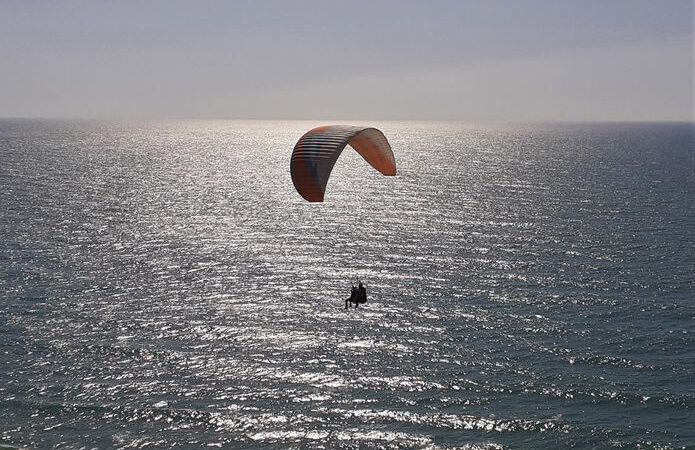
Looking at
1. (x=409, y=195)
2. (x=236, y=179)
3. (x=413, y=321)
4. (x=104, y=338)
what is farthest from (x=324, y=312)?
(x=236, y=179)

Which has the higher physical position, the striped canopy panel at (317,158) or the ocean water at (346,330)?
the striped canopy panel at (317,158)

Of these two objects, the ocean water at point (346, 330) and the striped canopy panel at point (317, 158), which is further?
the ocean water at point (346, 330)

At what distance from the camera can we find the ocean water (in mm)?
45594

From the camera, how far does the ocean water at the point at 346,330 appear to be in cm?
4559

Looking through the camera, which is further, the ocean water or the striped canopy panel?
the ocean water

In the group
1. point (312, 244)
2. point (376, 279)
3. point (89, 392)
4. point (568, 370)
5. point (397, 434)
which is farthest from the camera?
point (312, 244)

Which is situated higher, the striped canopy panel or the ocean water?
the striped canopy panel

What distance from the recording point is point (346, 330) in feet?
198

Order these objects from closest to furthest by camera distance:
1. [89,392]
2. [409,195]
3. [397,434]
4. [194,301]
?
1. [397,434]
2. [89,392]
3. [194,301]
4. [409,195]

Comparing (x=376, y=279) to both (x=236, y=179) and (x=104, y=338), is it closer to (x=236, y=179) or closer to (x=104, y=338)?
(x=104, y=338)

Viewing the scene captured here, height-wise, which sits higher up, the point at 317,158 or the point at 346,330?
the point at 317,158

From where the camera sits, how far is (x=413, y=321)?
62.4 m

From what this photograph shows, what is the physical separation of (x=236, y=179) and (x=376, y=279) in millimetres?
105882

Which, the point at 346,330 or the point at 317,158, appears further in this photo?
the point at 346,330
